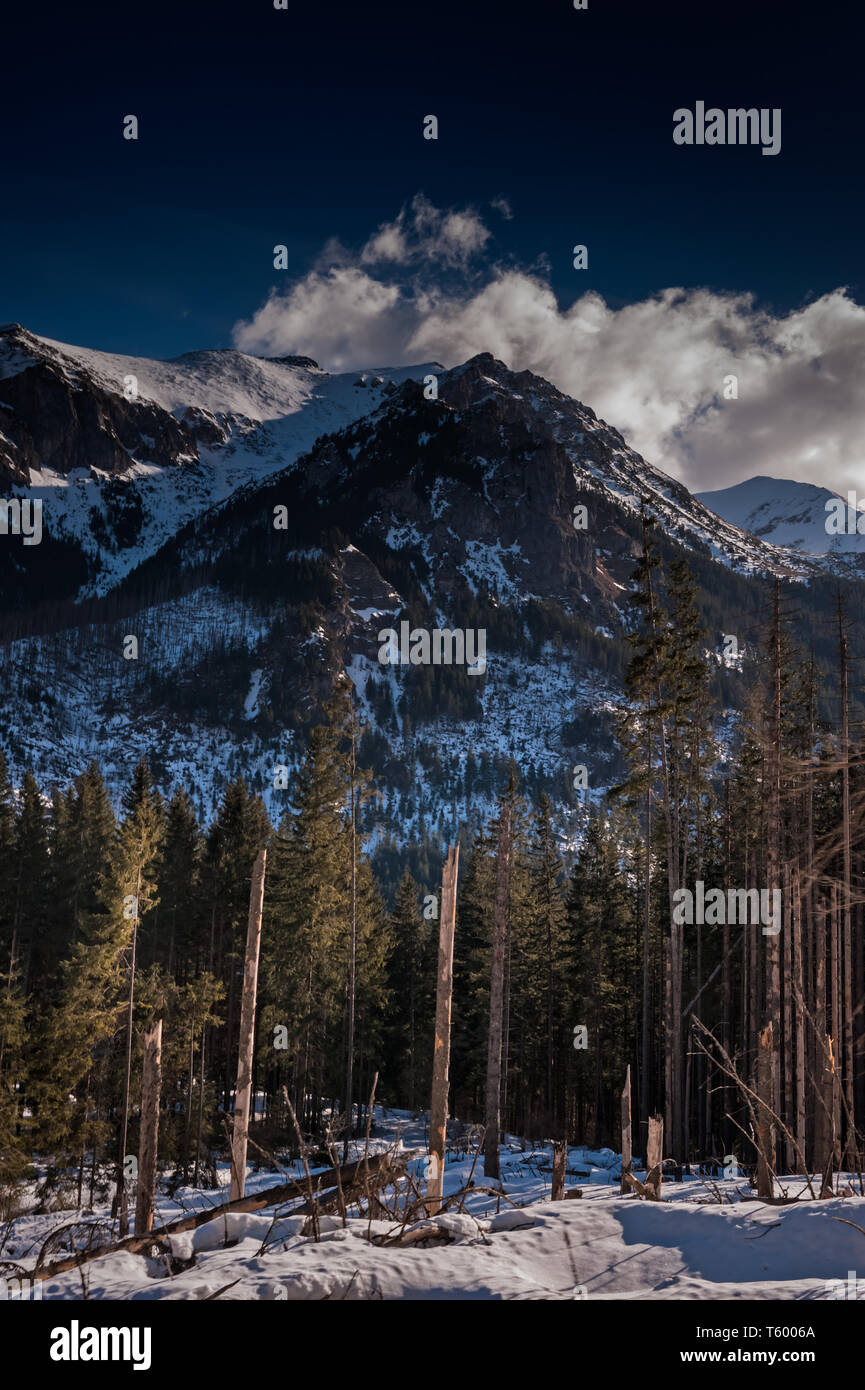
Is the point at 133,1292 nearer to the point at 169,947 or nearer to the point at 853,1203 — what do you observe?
the point at 853,1203

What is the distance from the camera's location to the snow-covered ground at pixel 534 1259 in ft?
17.4

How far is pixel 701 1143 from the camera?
29375 mm

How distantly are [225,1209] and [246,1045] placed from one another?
5772mm

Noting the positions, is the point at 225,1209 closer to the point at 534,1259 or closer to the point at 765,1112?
the point at 534,1259

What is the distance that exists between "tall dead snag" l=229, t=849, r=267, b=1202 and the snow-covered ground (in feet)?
19.4

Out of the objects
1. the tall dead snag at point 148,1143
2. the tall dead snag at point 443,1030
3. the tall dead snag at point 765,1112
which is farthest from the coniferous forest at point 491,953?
the tall dead snag at point 148,1143

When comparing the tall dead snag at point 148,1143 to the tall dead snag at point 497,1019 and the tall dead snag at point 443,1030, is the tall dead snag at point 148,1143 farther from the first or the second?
the tall dead snag at point 497,1019

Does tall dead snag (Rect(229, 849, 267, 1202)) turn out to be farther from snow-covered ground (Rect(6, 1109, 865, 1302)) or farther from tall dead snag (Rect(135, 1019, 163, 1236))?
snow-covered ground (Rect(6, 1109, 865, 1302))

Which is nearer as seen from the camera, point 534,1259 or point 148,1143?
point 534,1259

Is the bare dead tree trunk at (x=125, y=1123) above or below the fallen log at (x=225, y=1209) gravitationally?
below

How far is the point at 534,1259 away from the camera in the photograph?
6.29 metres

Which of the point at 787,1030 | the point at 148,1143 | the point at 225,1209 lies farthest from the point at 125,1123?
the point at 787,1030

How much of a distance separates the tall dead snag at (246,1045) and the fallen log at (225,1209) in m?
2.76
